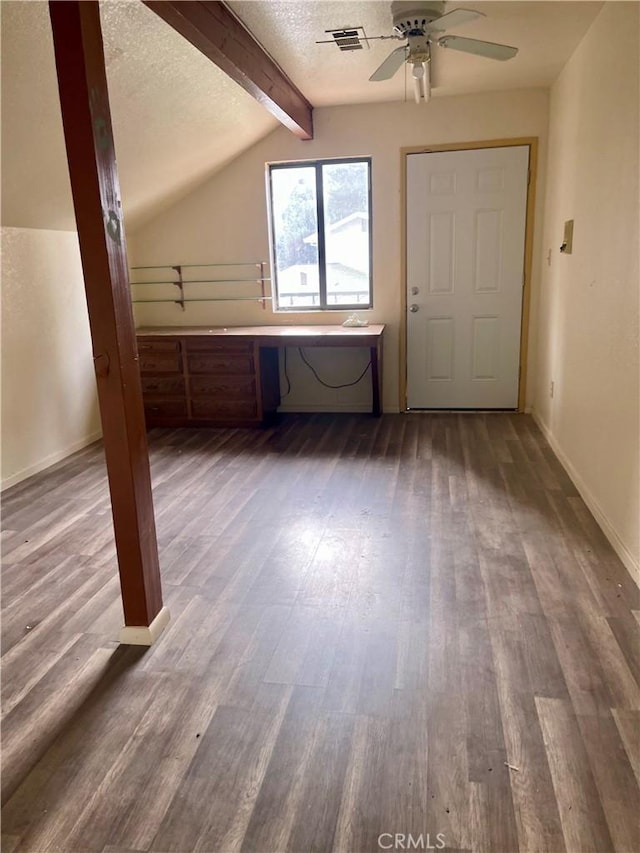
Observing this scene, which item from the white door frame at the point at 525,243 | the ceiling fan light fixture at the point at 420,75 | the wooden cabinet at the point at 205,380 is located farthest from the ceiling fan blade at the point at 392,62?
the wooden cabinet at the point at 205,380

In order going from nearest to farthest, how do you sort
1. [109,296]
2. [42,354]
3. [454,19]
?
[109,296] < [454,19] < [42,354]

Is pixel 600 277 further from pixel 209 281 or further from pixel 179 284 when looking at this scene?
pixel 179 284

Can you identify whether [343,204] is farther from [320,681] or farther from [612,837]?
[612,837]

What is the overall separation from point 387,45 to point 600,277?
175cm

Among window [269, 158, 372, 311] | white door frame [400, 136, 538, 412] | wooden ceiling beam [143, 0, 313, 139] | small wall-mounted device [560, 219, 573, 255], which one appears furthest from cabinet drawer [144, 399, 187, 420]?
small wall-mounted device [560, 219, 573, 255]

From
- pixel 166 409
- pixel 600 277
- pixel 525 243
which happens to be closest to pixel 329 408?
pixel 166 409

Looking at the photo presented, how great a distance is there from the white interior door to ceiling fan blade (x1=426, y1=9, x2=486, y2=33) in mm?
1932

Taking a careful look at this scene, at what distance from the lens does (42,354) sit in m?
4.01

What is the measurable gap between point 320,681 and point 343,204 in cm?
399

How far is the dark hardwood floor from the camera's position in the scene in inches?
55.8

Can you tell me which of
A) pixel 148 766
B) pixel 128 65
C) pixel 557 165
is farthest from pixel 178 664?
pixel 557 165

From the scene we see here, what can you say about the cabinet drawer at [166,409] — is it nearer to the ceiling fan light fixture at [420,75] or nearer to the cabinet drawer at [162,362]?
the cabinet drawer at [162,362]

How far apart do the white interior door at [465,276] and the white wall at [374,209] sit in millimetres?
132

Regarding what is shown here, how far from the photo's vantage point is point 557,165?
4.04 metres
